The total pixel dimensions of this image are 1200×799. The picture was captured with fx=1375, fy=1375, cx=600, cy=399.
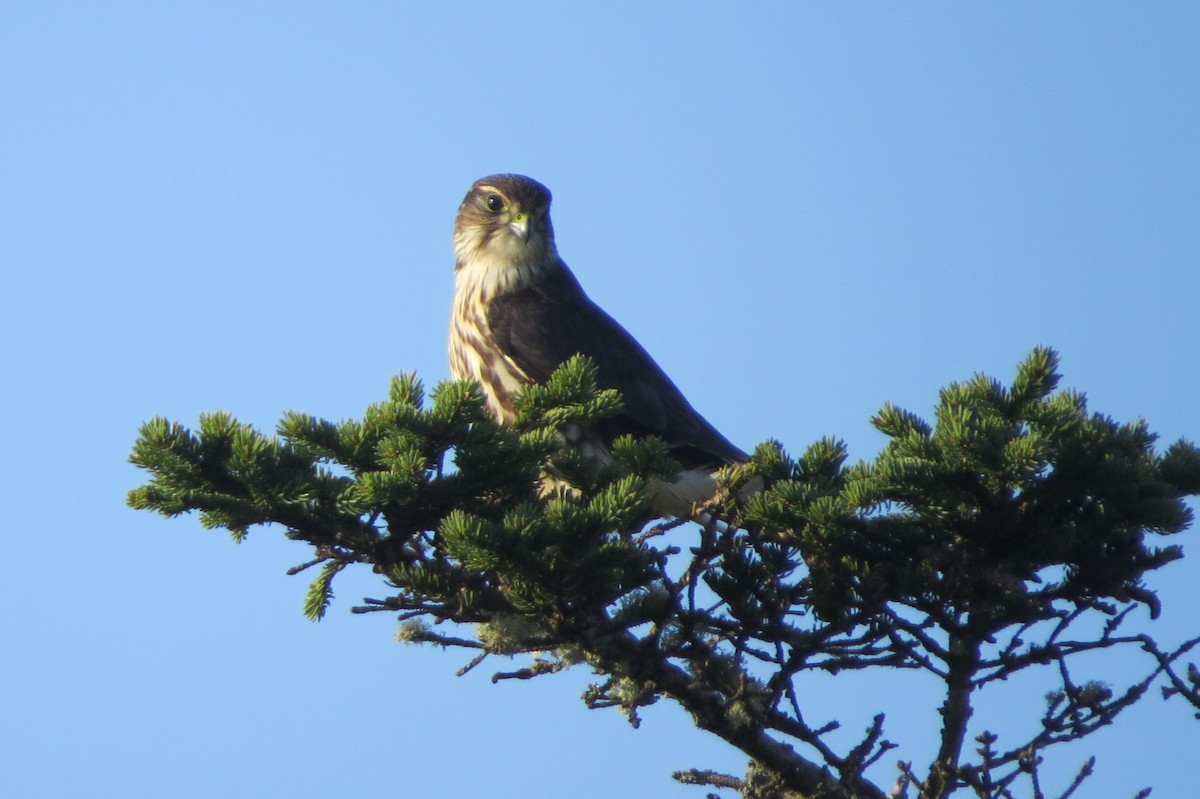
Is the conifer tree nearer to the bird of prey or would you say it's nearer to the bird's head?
the bird of prey

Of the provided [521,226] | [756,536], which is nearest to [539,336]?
[521,226]

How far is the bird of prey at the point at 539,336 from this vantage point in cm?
581

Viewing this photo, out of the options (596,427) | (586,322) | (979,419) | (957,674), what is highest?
(586,322)

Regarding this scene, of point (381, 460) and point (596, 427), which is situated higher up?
point (596, 427)

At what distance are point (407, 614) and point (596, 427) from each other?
2.22 m

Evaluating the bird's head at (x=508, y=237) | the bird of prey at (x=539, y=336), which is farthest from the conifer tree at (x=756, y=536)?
the bird's head at (x=508, y=237)

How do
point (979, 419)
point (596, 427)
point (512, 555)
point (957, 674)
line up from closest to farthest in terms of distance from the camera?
point (512, 555)
point (979, 419)
point (957, 674)
point (596, 427)

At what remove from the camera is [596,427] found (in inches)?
219

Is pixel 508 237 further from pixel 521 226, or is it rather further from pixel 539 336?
pixel 539 336

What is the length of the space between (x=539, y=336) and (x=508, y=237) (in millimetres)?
894

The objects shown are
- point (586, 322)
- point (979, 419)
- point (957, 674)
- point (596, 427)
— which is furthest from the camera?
point (586, 322)

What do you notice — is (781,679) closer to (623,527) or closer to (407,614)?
(623,527)

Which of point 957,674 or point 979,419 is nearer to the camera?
point 979,419

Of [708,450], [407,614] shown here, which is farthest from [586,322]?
[407,614]
